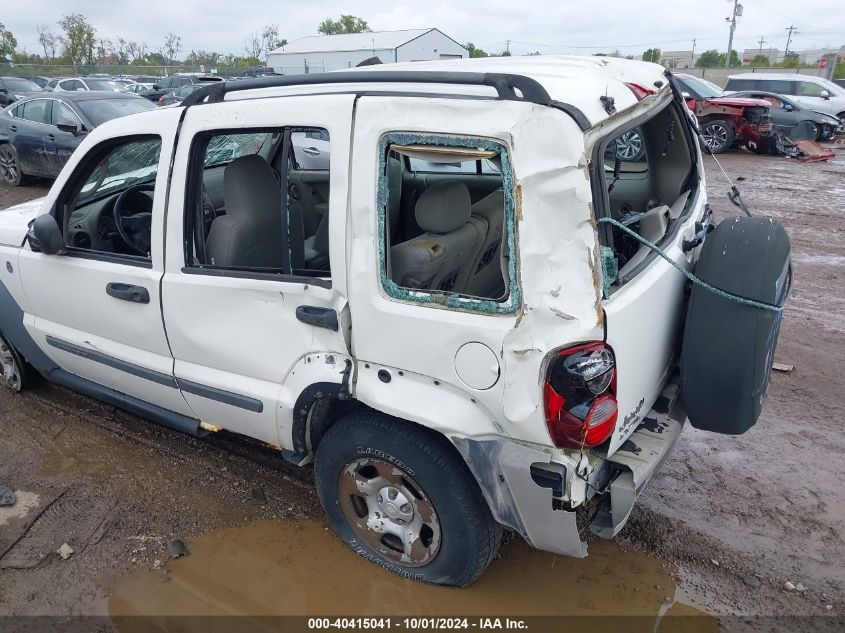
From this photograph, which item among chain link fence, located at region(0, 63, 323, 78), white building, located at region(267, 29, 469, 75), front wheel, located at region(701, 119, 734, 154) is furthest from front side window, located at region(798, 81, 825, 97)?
white building, located at region(267, 29, 469, 75)

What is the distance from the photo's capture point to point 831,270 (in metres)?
6.64

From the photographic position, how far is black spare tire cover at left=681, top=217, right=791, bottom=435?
230cm

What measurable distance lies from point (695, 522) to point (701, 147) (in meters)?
1.97

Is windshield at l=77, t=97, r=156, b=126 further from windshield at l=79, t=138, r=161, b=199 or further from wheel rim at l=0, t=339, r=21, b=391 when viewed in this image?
windshield at l=79, t=138, r=161, b=199

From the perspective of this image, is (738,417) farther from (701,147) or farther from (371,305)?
(701,147)

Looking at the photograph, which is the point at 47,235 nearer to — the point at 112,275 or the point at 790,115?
the point at 112,275

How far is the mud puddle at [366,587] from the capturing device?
2.66 metres

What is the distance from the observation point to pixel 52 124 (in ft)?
33.0

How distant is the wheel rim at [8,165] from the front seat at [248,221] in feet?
32.8

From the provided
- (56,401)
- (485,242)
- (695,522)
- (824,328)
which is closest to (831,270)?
(824,328)

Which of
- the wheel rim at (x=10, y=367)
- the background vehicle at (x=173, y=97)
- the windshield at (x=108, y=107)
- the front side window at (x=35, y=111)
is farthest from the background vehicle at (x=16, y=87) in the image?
the wheel rim at (x=10, y=367)

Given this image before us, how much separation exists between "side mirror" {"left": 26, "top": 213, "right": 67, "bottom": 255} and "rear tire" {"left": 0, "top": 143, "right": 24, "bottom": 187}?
917 centimetres

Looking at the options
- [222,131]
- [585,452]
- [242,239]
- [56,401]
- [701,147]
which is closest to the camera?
[585,452]

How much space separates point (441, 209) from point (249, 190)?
3.15 feet
